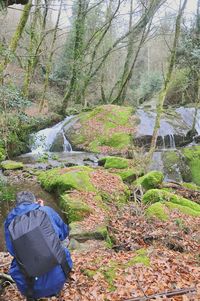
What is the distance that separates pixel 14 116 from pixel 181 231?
219 inches

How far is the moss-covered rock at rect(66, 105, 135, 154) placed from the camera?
61.7 ft

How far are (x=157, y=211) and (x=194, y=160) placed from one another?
7876mm

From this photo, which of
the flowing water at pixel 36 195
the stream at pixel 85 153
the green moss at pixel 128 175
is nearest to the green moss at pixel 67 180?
the flowing water at pixel 36 195

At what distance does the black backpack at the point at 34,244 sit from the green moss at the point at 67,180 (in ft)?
22.1

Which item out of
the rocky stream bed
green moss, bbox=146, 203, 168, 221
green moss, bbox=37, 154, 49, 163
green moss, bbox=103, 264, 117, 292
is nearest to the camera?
green moss, bbox=103, 264, 117, 292

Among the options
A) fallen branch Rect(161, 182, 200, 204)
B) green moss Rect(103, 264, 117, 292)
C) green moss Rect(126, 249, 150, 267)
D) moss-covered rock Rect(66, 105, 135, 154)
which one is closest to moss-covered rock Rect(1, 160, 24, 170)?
moss-covered rock Rect(66, 105, 135, 154)

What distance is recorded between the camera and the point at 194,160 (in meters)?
16.1

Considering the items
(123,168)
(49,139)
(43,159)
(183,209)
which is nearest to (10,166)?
(43,159)

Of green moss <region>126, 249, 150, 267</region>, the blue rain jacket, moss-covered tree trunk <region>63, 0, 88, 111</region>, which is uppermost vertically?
moss-covered tree trunk <region>63, 0, 88, 111</region>

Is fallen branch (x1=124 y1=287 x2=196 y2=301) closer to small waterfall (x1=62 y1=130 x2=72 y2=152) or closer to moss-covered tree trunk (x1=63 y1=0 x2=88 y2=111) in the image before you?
small waterfall (x1=62 y1=130 x2=72 y2=152)

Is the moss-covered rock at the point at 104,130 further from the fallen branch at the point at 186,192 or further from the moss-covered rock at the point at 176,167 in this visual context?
the fallen branch at the point at 186,192

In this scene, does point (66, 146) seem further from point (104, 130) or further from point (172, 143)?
point (172, 143)

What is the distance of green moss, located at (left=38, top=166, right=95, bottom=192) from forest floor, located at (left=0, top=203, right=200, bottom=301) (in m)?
2.36

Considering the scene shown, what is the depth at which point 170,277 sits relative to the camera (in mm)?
5391
